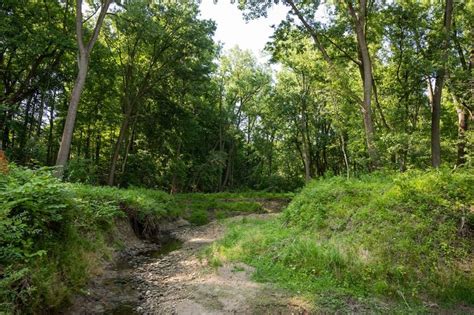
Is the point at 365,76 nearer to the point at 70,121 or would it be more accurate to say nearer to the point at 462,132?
the point at 462,132

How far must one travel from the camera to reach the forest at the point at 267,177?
18.8 ft

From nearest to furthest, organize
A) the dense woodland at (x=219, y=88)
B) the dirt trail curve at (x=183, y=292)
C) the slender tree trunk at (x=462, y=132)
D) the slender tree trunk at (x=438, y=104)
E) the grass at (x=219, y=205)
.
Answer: the dirt trail curve at (x=183, y=292) < the slender tree trunk at (x=438, y=104) < the dense woodland at (x=219, y=88) < the slender tree trunk at (x=462, y=132) < the grass at (x=219, y=205)

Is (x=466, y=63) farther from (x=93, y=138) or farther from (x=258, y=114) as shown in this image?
(x=93, y=138)

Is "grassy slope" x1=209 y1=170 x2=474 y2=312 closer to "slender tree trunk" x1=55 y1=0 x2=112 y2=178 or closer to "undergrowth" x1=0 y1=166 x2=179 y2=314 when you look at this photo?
"undergrowth" x1=0 y1=166 x2=179 y2=314

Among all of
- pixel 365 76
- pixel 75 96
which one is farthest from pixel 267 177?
pixel 75 96

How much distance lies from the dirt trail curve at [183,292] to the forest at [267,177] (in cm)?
8

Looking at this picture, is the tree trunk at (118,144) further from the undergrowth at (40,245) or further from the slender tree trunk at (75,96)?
the undergrowth at (40,245)

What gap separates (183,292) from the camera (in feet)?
21.6

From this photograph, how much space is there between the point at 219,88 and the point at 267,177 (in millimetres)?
12226

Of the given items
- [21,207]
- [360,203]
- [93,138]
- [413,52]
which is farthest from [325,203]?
[93,138]

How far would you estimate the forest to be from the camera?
18.8 ft

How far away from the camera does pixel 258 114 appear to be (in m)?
38.7

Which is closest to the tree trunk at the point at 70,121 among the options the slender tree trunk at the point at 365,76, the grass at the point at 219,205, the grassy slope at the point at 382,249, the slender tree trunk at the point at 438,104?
the grassy slope at the point at 382,249

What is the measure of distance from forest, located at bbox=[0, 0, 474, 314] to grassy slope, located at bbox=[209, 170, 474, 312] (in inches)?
1.4
